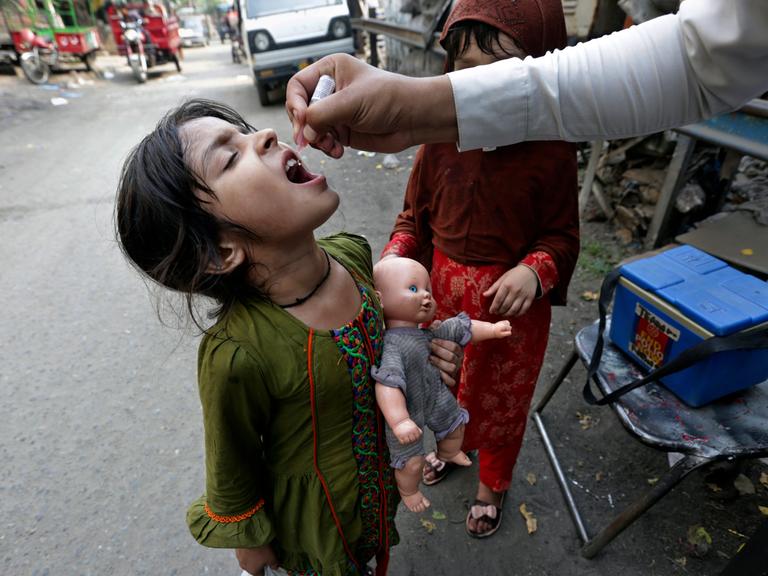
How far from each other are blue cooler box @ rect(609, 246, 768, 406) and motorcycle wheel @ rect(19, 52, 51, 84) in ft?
45.1

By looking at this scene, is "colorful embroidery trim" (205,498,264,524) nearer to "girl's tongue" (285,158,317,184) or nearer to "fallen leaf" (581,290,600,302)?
"girl's tongue" (285,158,317,184)

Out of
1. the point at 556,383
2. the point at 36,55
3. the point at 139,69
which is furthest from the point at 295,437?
the point at 139,69

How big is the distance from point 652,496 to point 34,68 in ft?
46.9

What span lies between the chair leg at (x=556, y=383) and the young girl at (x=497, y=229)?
0.46 m

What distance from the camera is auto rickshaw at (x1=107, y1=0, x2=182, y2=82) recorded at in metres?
12.8

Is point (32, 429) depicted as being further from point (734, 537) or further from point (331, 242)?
point (734, 537)

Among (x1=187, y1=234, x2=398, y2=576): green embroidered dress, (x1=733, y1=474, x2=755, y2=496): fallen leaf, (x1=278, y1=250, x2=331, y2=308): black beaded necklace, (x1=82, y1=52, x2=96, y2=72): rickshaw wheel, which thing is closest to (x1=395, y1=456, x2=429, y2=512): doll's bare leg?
(x1=187, y1=234, x2=398, y2=576): green embroidered dress

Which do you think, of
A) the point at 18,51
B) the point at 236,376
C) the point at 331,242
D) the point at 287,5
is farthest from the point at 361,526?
the point at 18,51

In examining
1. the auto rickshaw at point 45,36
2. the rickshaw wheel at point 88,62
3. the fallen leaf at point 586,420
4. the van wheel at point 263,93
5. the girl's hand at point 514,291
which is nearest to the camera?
the girl's hand at point 514,291

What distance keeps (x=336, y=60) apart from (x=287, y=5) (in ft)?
27.1

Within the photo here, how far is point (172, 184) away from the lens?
3.29 ft

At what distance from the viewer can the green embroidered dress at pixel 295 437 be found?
1101 millimetres

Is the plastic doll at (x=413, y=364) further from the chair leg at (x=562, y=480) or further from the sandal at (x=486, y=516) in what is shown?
the chair leg at (x=562, y=480)

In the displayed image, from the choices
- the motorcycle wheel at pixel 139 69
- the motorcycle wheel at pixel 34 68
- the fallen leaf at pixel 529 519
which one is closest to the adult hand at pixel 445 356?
the fallen leaf at pixel 529 519
